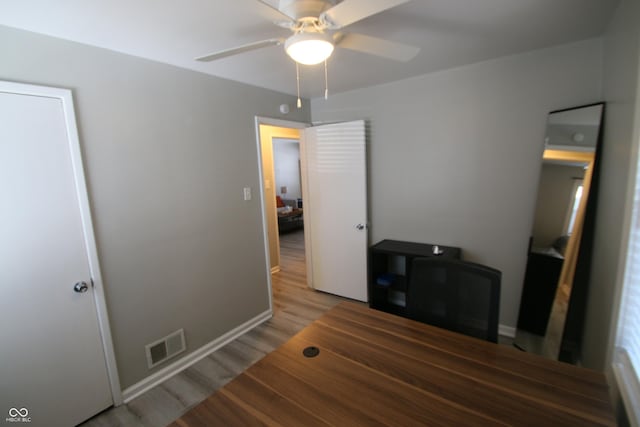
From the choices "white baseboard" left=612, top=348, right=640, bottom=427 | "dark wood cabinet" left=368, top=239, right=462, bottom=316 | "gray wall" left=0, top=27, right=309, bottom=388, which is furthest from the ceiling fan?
"dark wood cabinet" left=368, top=239, right=462, bottom=316

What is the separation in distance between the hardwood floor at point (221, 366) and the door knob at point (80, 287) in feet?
2.89

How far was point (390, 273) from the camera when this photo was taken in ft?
10.4

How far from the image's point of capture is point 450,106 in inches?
101

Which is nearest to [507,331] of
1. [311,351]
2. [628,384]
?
[628,384]

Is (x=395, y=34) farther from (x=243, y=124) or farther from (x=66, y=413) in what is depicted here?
(x=66, y=413)

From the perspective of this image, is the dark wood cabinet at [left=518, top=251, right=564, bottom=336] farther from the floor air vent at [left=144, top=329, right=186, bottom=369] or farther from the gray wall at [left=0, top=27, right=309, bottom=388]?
the floor air vent at [left=144, top=329, right=186, bottom=369]

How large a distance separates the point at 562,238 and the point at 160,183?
3.02 meters

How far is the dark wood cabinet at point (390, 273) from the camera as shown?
2.80 m

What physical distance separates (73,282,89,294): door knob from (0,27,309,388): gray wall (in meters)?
0.12

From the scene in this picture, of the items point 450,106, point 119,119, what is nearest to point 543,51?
point 450,106

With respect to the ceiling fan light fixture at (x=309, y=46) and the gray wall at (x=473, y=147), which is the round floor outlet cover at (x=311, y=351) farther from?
the gray wall at (x=473, y=147)

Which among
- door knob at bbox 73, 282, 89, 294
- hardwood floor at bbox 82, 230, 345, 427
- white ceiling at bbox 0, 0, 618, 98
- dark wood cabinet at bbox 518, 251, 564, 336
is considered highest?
white ceiling at bbox 0, 0, 618, 98

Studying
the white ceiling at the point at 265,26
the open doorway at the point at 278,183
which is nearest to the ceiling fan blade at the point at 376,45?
the white ceiling at the point at 265,26

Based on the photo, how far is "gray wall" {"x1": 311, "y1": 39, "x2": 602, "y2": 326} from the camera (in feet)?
7.05
